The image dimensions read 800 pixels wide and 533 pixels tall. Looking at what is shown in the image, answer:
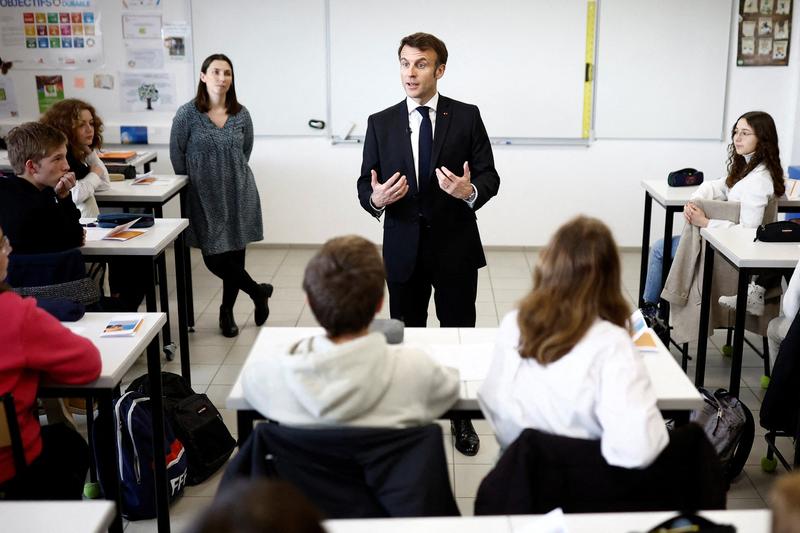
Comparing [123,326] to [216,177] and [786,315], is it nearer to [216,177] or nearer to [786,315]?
[216,177]

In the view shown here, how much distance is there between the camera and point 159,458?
3.09m

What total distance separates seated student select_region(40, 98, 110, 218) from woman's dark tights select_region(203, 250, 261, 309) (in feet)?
2.24

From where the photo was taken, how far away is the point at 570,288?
213 cm

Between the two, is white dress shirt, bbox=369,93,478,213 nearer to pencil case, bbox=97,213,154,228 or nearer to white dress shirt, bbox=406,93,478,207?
white dress shirt, bbox=406,93,478,207

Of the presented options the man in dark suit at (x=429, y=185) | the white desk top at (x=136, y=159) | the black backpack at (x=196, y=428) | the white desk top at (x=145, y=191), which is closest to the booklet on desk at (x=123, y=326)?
the black backpack at (x=196, y=428)

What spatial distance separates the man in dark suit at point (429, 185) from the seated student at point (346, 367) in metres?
1.45

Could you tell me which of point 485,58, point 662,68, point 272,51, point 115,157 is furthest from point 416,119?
point 662,68

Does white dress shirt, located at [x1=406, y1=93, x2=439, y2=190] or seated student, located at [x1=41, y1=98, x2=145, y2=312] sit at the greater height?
white dress shirt, located at [x1=406, y1=93, x2=439, y2=190]

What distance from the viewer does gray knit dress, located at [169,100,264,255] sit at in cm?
497

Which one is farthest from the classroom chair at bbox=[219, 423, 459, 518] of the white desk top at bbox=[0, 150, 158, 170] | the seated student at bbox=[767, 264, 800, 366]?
the white desk top at bbox=[0, 150, 158, 170]

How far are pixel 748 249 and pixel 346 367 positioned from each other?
238 cm

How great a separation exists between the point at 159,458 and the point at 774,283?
2.70 m

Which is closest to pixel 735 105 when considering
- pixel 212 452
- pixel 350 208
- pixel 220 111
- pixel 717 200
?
pixel 717 200

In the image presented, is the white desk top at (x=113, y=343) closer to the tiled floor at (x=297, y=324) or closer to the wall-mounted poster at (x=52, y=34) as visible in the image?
the tiled floor at (x=297, y=324)
